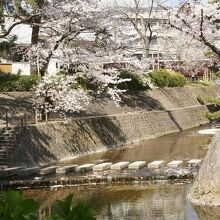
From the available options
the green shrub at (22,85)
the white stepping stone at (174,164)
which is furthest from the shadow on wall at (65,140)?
the white stepping stone at (174,164)

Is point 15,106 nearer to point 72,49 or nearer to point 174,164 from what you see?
point 72,49

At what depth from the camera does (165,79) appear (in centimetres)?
3631

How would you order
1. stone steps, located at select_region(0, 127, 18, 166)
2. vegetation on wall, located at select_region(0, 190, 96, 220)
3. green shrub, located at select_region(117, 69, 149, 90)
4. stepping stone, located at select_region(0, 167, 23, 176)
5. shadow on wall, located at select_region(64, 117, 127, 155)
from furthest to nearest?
green shrub, located at select_region(117, 69, 149, 90), shadow on wall, located at select_region(64, 117, 127, 155), stone steps, located at select_region(0, 127, 18, 166), stepping stone, located at select_region(0, 167, 23, 176), vegetation on wall, located at select_region(0, 190, 96, 220)

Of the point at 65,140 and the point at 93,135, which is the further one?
the point at 93,135

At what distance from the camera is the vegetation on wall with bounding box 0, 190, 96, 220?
222 cm

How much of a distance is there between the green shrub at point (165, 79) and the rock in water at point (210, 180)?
23470mm

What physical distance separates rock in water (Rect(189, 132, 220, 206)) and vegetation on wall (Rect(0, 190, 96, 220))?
8954mm

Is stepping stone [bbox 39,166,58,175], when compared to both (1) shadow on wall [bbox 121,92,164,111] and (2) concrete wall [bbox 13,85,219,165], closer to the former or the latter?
(2) concrete wall [bbox 13,85,219,165]

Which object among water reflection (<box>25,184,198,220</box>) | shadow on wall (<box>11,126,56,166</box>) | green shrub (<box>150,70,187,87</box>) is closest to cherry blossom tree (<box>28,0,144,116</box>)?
shadow on wall (<box>11,126,56,166</box>)

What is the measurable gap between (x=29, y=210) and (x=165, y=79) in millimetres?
34433

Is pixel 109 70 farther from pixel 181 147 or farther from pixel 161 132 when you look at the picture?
pixel 161 132

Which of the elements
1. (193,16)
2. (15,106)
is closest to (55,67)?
(15,106)

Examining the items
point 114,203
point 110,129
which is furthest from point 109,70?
point 114,203

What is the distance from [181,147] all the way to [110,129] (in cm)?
370
